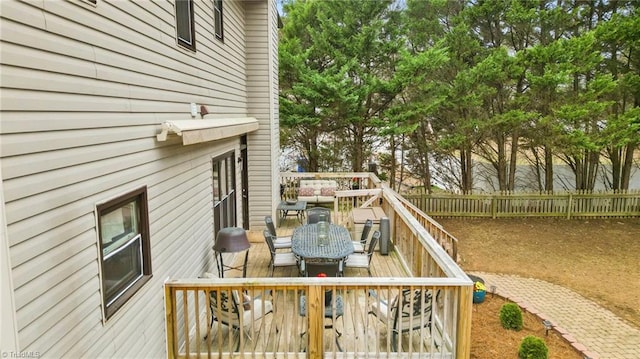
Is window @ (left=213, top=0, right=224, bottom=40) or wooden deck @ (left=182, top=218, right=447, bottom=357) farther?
window @ (left=213, top=0, right=224, bottom=40)

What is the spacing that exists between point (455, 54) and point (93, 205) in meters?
14.2

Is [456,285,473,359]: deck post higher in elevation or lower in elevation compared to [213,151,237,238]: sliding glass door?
lower

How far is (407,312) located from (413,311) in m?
0.17

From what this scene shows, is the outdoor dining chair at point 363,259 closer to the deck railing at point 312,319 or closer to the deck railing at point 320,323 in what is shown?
the deck railing at point 320,323

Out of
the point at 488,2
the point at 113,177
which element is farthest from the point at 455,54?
the point at 113,177

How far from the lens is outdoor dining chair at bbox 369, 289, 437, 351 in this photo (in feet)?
13.6

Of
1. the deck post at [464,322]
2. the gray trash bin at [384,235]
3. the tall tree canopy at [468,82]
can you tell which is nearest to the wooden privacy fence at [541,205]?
the tall tree canopy at [468,82]

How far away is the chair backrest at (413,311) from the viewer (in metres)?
4.15

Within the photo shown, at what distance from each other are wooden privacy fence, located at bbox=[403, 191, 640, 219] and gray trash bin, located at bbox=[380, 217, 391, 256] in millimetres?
7553

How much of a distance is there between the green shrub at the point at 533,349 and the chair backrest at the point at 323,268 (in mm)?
2592

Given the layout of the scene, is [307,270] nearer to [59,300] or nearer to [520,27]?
[59,300]

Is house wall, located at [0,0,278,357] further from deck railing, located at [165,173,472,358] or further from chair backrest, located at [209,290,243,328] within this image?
chair backrest, located at [209,290,243,328]

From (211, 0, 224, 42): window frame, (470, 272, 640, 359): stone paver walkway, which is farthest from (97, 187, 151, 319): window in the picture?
(470, 272, 640, 359): stone paver walkway

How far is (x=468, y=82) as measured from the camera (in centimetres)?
1348
